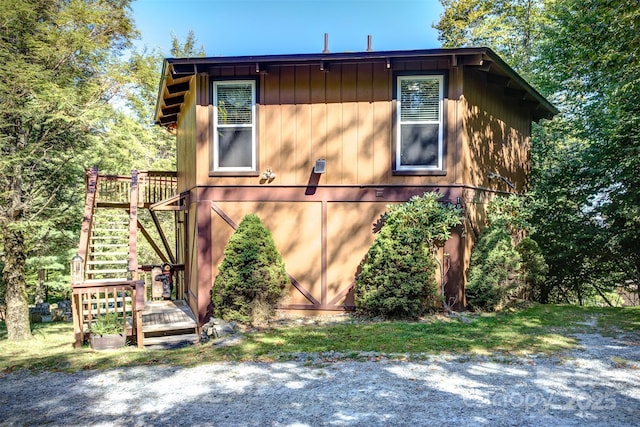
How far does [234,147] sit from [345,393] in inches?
207

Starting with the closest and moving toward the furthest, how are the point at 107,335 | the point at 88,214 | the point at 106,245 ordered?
1. the point at 107,335
2. the point at 106,245
3. the point at 88,214

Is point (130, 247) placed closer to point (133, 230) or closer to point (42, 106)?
point (133, 230)

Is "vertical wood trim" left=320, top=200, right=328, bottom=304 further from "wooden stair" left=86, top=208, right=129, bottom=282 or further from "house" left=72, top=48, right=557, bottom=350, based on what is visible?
"wooden stair" left=86, top=208, right=129, bottom=282

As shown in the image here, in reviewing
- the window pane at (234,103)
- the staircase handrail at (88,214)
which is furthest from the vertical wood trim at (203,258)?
the staircase handrail at (88,214)

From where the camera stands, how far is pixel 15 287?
33.3 feet

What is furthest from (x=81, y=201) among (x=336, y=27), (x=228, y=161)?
(x=336, y=27)

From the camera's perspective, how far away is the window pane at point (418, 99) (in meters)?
7.55

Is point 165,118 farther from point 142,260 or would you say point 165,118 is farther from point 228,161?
point 142,260

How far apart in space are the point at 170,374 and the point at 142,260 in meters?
17.6

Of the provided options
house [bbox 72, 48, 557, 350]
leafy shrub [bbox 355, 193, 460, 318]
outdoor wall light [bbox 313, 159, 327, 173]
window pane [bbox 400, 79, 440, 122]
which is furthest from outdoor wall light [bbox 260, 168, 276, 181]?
window pane [bbox 400, 79, 440, 122]

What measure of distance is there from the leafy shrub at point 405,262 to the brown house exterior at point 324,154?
1.30 ft

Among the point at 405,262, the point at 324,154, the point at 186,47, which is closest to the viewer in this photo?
the point at 405,262

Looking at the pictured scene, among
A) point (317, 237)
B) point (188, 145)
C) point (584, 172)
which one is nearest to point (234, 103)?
point (188, 145)

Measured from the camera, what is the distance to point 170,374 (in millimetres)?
4559
